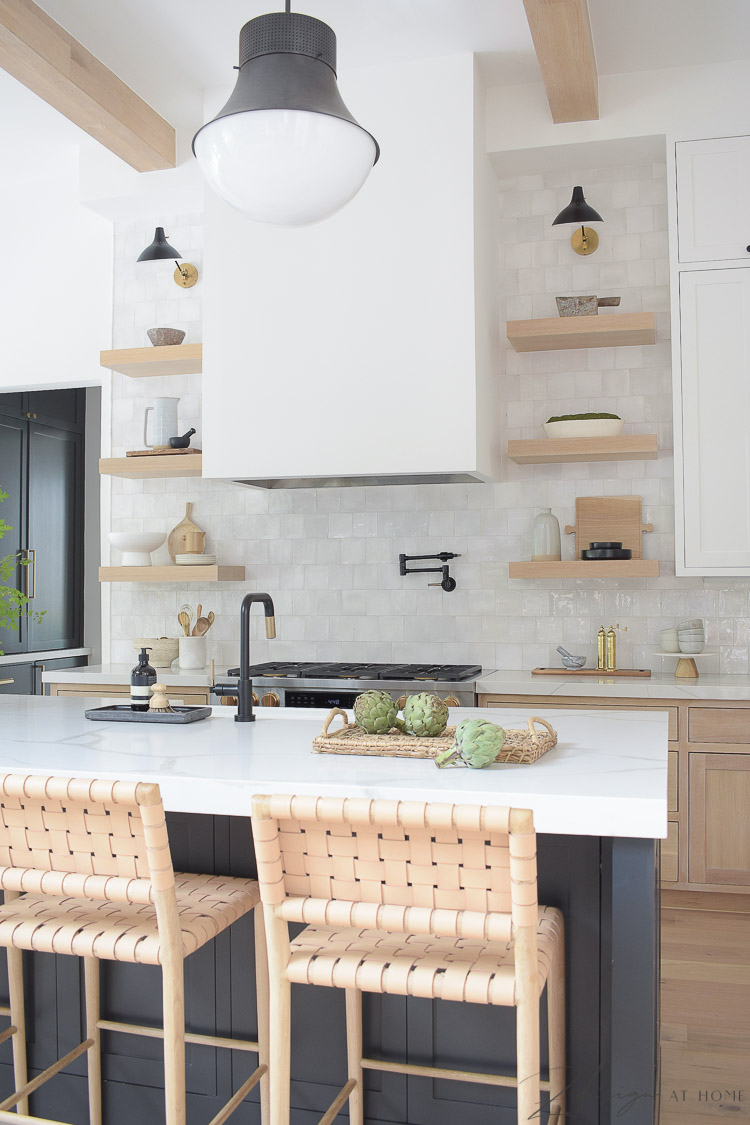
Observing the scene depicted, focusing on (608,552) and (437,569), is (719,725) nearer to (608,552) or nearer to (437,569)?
(608,552)

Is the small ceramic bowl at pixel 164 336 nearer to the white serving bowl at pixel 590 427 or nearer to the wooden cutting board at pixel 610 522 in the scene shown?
the white serving bowl at pixel 590 427

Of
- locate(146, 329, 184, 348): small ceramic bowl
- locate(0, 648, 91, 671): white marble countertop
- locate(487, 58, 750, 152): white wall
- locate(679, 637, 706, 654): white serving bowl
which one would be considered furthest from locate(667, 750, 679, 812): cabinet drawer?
locate(0, 648, 91, 671): white marble countertop

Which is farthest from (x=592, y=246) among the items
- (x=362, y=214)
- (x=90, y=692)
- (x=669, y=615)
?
(x=90, y=692)

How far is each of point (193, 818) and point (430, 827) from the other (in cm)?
95

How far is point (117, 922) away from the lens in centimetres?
182

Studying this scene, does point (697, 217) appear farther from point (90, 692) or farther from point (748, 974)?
point (90, 692)

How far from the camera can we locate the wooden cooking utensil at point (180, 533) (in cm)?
505

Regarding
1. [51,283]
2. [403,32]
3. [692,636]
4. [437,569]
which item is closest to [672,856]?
[692,636]

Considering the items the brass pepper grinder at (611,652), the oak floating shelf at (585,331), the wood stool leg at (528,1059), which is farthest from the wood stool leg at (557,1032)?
the oak floating shelf at (585,331)

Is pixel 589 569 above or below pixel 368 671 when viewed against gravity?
above

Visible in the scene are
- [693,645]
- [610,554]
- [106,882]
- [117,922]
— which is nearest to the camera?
[106,882]

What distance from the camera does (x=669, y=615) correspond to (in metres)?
4.48

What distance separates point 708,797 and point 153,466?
3.00 metres

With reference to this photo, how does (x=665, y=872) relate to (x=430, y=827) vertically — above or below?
below
